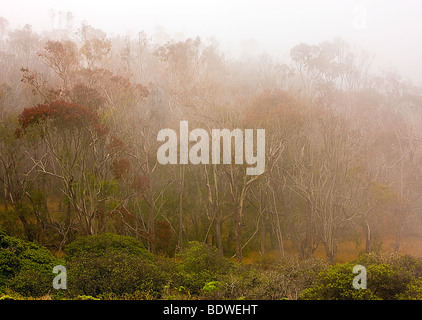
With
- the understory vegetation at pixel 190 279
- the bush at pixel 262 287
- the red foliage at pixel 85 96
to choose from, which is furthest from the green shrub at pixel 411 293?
the red foliage at pixel 85 96

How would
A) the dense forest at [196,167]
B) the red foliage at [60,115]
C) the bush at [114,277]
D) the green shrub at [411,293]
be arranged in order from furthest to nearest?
the dense forest at [196,167]
the red foliage at [60,115]
the bush at [114,277]
the green shrub at [411,293]

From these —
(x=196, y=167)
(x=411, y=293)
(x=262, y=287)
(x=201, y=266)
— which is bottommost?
(x=201, y=266)

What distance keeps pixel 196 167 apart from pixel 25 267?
535 inches

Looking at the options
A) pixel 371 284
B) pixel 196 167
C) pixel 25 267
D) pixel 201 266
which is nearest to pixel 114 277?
pixel 201 266

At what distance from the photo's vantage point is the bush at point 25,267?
9930mm

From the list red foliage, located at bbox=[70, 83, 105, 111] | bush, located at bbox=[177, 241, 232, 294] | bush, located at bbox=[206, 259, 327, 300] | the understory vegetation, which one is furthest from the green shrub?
red foliage, located at bbox=[70, 83, 105, 111]

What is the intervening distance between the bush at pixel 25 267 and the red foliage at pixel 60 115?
5128mm

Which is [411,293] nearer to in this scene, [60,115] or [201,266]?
[201,266]

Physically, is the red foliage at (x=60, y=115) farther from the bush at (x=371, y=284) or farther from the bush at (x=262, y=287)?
the bush at (x=371, y=284)

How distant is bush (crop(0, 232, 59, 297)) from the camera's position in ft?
32.6

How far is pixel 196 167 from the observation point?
77.7 feet

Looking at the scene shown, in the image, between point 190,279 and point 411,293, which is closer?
point 411,293

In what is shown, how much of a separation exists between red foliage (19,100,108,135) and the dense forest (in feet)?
0.14

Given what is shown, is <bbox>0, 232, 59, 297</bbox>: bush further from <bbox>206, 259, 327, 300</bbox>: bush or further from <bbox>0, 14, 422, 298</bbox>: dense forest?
<bbox>206, 259, 327, 300</bbox>: bush
